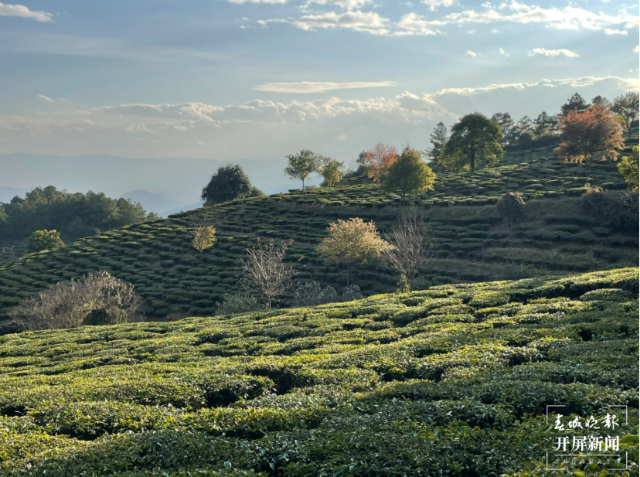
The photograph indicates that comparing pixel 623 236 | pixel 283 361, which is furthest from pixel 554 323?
pixel 623 236

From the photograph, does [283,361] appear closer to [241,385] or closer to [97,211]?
[241,385]

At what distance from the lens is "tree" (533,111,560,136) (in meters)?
99.7

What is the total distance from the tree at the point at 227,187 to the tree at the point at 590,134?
2182 inches

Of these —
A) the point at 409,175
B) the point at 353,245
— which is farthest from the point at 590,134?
the point at 353,245

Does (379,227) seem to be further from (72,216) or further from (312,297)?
(72,216)

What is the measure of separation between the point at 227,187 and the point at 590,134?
A: 60.8 metres

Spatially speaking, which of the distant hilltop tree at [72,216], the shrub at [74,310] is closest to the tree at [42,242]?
the shrub at [74,310]

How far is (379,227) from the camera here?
48250mm

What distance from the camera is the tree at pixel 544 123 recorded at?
9971 cm

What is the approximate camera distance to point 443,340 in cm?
1186

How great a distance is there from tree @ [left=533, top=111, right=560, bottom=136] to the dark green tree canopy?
6702 cm

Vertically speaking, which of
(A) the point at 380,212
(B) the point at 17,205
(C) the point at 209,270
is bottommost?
(C) the point at 209,270

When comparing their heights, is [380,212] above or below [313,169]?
below

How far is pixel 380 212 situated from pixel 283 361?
142 feet
